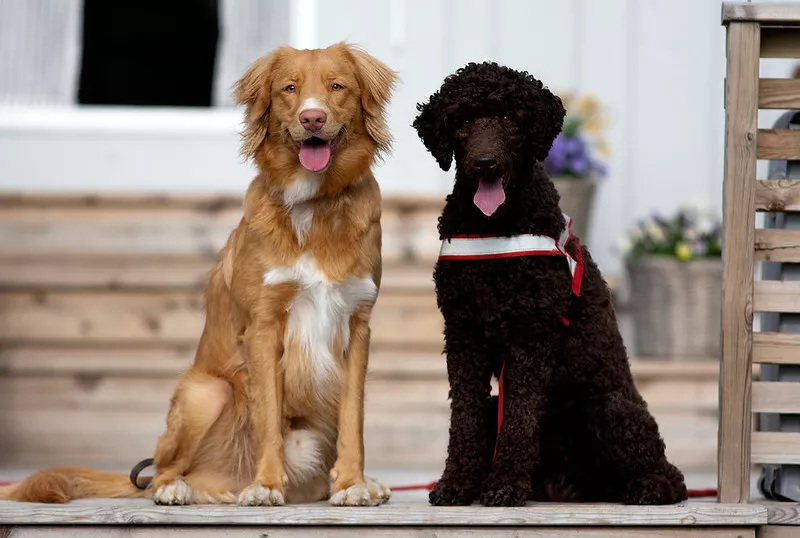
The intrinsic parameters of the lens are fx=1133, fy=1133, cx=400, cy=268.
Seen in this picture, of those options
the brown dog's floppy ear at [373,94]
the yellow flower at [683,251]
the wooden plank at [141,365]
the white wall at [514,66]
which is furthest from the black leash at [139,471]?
the yellow flower at [683,251]

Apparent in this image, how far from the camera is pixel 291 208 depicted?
296 cm

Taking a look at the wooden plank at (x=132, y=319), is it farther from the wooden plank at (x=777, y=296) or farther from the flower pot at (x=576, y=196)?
the wooden plank at (x=777, y=296)

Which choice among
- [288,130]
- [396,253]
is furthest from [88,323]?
[288,130]

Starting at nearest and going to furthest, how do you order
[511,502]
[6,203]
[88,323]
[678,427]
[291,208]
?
1. [511,502]
2. [291,208]
3. [678,427]
4. [88,323]
5. [6,203]

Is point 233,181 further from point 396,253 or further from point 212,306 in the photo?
point 212,306

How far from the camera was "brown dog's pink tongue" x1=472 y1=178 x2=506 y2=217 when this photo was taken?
2717mm

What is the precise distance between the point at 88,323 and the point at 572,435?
9.19 ft

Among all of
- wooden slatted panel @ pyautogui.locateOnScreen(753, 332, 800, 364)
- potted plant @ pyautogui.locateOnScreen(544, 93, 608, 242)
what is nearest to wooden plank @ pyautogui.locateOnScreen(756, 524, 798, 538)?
wooden slatted panel @ pyautogui.locateOnScreen(753, 332, 800, 364)

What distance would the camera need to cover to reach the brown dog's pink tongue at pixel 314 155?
285cm

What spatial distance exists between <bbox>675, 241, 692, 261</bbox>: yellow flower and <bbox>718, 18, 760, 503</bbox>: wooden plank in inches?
92.0

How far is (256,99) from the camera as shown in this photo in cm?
299

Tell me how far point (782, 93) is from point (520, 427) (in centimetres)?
109

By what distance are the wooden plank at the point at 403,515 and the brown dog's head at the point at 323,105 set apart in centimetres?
84

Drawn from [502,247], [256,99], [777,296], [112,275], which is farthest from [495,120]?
[112,275]
